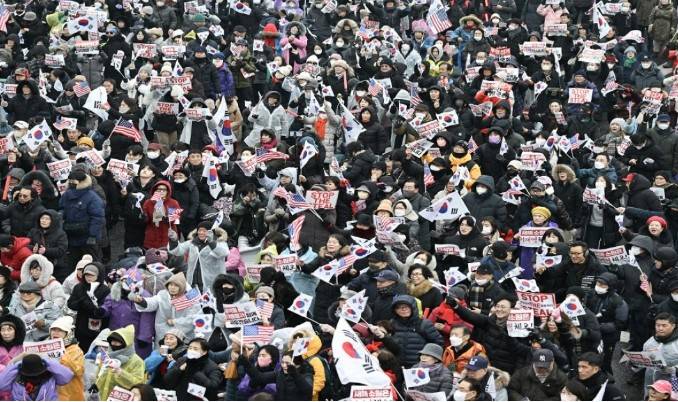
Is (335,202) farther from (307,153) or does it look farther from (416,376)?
(416,376)

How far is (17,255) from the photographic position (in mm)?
16156

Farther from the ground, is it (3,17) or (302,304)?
(302,304)

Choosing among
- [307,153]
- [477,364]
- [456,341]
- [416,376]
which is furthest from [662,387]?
[307,153]

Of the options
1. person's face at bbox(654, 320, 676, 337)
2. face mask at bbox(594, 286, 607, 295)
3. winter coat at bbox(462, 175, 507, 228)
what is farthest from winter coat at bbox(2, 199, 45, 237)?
person's face at bbox(654, 320, 676, 337)

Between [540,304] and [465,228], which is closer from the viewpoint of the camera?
[540,304]

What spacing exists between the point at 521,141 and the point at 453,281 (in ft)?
18.5

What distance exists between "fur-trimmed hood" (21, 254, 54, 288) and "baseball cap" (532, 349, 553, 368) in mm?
4995

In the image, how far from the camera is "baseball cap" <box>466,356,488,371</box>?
12.9 metres

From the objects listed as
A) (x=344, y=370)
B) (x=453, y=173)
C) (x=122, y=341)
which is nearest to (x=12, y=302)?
(x=122, y=341)

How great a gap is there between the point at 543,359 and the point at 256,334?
8.44 feet

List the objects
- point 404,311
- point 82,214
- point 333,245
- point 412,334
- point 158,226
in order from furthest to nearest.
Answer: point 158,226 < point 82,214 < point 333,245 < point 404,311 < point 412,334

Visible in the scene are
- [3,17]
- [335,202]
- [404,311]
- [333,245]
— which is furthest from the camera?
[3,17]

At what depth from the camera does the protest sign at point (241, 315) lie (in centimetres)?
1370

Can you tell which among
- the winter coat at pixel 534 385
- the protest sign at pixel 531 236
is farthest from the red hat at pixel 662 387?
the protest sign at pixel 531 236
